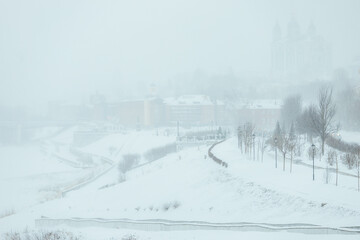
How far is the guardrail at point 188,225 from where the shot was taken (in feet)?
49.5

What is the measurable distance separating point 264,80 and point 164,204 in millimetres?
110608

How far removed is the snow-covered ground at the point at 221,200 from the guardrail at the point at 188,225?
30 cm

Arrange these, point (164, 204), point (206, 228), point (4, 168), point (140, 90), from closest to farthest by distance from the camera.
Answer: point (206, 228) → point (164, 204) → point (4, 168) → point (140, 90)

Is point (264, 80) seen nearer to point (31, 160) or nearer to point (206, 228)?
point (31, 160)

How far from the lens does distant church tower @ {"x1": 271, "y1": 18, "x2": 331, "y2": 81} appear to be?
127m

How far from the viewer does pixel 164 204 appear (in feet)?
78.4

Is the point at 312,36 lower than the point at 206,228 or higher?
higher

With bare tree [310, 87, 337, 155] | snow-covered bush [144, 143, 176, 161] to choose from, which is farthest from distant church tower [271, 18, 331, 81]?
bare tree [310, 87, 337, 155]

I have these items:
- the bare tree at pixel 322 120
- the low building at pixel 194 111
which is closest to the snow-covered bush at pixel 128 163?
the bare tree at pixel 322 120

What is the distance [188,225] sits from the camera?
18969mm

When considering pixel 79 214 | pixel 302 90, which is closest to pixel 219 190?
pixel 79 214

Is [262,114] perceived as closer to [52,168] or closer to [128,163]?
[128,163]

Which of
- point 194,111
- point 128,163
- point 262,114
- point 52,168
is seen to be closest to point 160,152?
point 128,163

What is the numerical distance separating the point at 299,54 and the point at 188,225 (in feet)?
399
